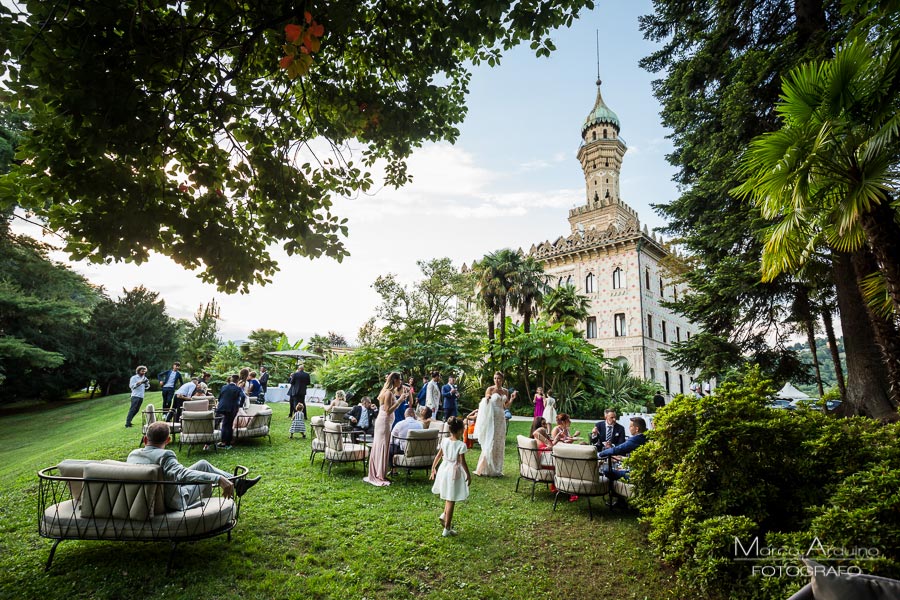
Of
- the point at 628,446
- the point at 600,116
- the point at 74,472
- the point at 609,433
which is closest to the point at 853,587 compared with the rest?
the point at 628,446

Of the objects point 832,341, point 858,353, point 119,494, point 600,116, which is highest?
point 600,116

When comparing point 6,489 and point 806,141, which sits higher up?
point 806,141

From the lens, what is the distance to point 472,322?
31.0m

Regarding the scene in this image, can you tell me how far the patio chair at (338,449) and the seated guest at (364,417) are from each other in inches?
51.1

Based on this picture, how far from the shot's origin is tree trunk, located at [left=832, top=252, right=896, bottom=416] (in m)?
7.77

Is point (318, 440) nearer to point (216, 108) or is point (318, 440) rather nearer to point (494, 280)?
point (216, 108)

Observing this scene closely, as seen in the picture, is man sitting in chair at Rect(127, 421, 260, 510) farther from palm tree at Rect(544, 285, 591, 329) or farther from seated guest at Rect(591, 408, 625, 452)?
palm tree at Rect(544, 285, 591, 329)

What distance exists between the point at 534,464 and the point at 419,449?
7.10 feet

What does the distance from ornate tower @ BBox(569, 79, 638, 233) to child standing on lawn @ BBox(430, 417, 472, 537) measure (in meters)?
41.5

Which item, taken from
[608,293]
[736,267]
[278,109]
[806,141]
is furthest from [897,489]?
[608,293]

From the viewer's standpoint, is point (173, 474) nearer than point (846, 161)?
Yes

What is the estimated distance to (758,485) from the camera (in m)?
4.32

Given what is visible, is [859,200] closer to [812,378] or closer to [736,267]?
[736,267]

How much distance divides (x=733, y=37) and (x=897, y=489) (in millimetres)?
11913
